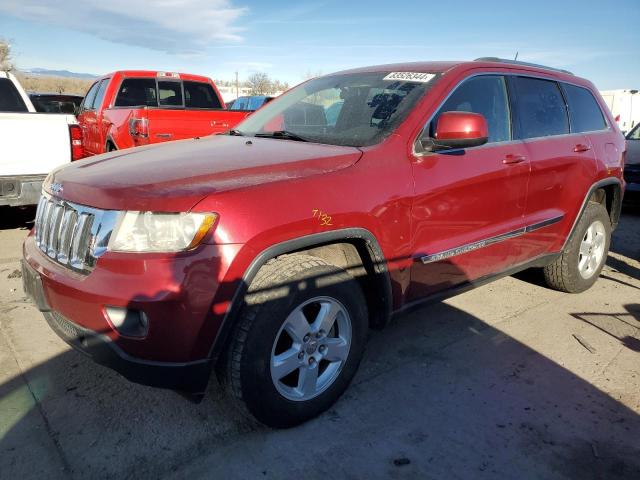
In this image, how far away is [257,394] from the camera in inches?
93.1

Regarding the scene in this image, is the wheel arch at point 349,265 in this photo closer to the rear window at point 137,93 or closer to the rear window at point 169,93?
the rear window at point 137,93

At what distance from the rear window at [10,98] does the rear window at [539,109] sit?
5.85 m

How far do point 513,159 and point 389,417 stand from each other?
191 cm

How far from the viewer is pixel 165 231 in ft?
6.97

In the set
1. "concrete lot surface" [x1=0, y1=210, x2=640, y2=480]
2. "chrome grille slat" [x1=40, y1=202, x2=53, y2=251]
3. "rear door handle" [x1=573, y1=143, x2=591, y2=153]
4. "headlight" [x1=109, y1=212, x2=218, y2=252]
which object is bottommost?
"concrete lot surface" [x1=0, y1=210, x2=640, y2=480]

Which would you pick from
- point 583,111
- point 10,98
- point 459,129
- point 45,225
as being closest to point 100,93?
point 10,98

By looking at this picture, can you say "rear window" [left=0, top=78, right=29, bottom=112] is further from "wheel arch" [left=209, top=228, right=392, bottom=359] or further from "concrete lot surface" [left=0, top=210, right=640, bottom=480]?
"wheel arch" [left=209, top=228, right=392, bottom=359]

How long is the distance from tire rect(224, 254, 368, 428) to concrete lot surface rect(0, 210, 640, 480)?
182 millimetres

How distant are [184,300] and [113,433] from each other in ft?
3.13

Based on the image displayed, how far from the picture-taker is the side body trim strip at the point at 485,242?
118 inches

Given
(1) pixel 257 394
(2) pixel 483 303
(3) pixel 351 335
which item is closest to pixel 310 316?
(3) pixel 351 335

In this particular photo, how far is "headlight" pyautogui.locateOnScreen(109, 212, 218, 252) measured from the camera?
2.11 meters

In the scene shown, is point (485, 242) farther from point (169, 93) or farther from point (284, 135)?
point (169, 93)

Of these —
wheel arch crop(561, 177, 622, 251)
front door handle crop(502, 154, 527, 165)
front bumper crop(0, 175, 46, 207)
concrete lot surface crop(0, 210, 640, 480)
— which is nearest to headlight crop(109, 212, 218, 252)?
concrete lot surface crop(0, 210, 640, 480)
